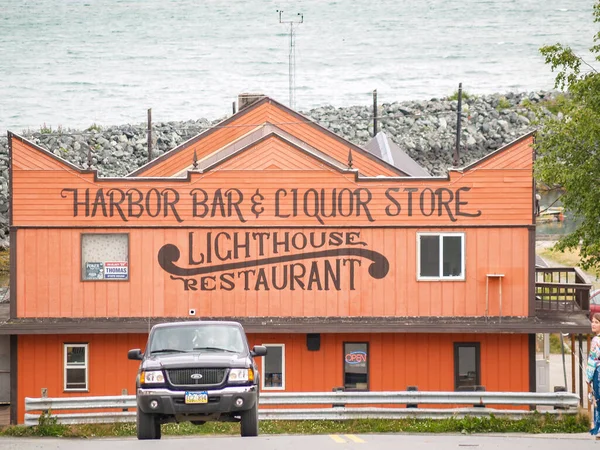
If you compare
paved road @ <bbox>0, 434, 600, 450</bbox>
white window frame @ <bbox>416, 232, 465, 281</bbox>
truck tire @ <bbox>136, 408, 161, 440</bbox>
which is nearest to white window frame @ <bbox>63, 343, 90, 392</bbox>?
paved road @ <bbox>0, 434, 600, 450</bbox>

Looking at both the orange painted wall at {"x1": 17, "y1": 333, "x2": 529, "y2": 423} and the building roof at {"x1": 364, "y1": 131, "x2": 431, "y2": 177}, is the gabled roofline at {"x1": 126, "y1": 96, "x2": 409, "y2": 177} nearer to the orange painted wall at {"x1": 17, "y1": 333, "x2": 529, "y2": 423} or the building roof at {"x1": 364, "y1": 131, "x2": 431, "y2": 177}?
the building roof at {"x1": 364, "y1": 131, "x2": 431, "y2": 177}

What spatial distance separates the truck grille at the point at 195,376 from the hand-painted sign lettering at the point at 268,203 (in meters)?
13.0

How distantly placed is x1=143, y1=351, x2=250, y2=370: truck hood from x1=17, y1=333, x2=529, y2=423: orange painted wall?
466 inches

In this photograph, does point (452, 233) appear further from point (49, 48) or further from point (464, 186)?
point (49, 48)

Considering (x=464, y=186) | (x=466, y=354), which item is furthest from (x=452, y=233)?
(x=466, y=354)

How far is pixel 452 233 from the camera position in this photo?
30.5 m

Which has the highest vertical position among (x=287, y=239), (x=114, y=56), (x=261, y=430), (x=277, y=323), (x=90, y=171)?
(x=114, y=56)

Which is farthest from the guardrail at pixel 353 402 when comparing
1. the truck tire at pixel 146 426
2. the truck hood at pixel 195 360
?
the truck hood at pixel 195 360

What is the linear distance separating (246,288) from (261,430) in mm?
7465

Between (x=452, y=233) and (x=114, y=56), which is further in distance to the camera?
(x=114, y=56)

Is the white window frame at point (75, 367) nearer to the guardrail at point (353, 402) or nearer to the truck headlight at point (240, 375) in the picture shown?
the guardrail at point (353, 402)

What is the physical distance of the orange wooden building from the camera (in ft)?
99.1

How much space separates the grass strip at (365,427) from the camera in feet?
73.3

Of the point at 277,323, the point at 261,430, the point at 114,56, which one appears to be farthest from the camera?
the point at 114,56
